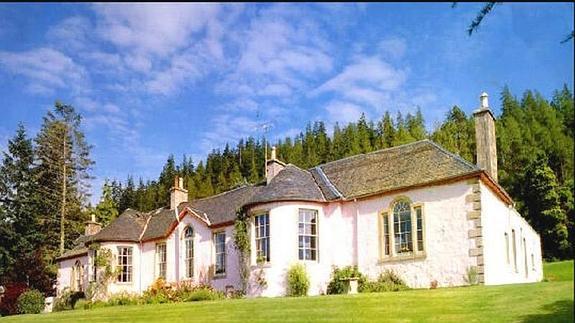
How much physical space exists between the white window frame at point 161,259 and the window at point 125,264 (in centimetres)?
133

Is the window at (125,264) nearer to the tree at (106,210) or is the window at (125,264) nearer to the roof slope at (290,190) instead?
the tree at (106,210)

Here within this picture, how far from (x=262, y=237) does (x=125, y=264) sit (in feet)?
29.0

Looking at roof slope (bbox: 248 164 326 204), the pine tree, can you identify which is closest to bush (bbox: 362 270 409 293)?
roof slope (bbox: 248 164 326 204)

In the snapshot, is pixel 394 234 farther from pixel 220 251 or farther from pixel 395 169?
pixel 220 251

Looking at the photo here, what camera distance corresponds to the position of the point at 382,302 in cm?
1244

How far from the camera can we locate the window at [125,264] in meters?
25.5

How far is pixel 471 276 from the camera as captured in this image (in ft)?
54.4

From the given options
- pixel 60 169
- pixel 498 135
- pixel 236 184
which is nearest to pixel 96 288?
pixel 60 169

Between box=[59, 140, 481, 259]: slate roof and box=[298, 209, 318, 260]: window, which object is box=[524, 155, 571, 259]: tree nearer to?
box=[59, 140, 481, 259]: slate roof

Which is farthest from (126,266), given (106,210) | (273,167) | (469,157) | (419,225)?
(469,157)

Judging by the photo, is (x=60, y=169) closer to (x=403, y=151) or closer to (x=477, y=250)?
(x=403, y=151)

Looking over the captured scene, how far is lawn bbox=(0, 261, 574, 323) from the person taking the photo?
10.3m

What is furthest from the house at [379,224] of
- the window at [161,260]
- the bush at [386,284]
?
the window at [161,260]

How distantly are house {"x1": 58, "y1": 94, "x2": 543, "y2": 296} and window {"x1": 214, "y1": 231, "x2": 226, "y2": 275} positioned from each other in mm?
37
